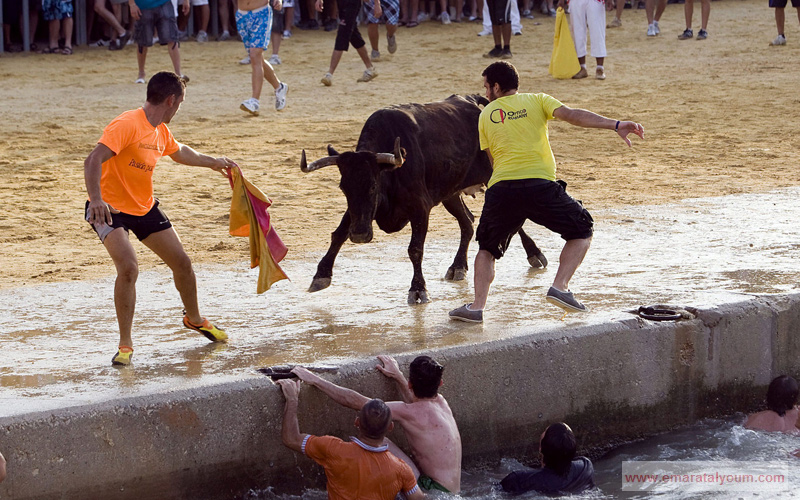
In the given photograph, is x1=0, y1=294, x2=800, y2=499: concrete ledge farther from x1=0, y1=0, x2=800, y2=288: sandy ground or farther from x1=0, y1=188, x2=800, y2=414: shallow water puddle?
x1=0, y1=0, x2=800, y2=288: sandy ground

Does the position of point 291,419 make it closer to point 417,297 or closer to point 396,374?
point 396,374

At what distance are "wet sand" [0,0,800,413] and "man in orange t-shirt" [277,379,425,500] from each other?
2.38ft

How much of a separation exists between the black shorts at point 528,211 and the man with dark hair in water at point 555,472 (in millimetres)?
1287

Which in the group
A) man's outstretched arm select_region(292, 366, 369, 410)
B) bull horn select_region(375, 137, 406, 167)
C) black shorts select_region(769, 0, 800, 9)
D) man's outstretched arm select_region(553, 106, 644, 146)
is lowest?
man's outstretched arm select_region(292, 366, 369, 410)

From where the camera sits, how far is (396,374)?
251 inches

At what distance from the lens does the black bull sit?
313 inches

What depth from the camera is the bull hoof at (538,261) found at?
9.14 meters

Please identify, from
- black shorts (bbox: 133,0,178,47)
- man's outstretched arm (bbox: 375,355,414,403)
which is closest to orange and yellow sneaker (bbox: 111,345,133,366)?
man's outstretched arm (bbox: 375,355,414,403)

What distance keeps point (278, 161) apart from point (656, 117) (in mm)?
5916

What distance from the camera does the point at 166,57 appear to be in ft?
66.3

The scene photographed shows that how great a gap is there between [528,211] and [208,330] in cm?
210

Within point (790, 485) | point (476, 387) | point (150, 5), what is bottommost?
point (790, 485)

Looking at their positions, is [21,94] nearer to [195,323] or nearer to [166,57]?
[166,57]

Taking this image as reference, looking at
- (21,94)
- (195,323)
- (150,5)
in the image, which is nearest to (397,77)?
(150,5)
